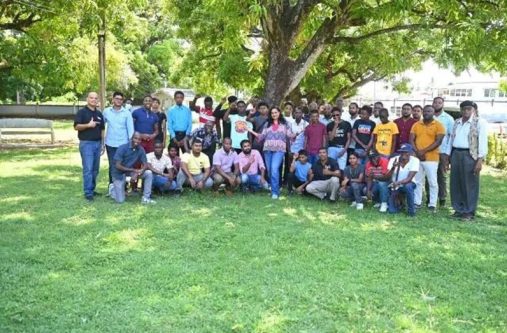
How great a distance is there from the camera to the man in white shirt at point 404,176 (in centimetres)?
812

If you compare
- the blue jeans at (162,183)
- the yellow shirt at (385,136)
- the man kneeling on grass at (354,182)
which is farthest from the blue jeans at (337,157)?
the blue jeans at (162,183)

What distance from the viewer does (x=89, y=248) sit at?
6.02m

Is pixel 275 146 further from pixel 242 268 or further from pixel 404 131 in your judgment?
pixel 242 268

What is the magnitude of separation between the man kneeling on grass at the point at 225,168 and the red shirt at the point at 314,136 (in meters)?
1.27

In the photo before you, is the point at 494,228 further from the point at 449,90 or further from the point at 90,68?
the point at 449,90

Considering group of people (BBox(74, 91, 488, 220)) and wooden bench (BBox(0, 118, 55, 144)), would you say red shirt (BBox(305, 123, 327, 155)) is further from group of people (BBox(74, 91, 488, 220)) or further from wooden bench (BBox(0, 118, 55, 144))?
wooden bench (BBox(0, 118, 55, 144))

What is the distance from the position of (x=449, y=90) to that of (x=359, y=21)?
1479 inches

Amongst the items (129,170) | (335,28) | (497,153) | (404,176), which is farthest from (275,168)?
(497,153)

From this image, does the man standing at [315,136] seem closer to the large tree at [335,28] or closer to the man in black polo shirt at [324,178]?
the man in black polo shirt at [324,178]

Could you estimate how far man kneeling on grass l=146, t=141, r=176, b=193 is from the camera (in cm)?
885

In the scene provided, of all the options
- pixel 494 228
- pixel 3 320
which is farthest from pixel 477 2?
pixel 3 320

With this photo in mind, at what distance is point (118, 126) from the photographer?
8.70 m

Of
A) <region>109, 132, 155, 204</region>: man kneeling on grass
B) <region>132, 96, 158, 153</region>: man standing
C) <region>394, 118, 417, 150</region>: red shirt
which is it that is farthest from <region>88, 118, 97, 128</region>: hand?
<region>394, 118, 417, 150</region>: red shirt

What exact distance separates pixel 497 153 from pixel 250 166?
8641 millimetres
